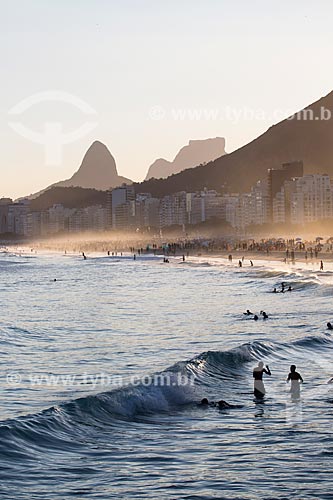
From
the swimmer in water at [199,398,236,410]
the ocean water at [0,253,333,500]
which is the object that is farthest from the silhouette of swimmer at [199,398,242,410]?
the ocean water at [0,253,333,500]

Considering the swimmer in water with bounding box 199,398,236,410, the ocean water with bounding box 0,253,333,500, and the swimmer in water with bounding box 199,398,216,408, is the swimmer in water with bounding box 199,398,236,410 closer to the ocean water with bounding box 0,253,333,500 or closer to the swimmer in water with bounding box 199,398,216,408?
the swimmer in water with bounding box 199,398,216,408

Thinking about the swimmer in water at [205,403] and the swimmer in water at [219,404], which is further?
the swimmer in water at [205,403]

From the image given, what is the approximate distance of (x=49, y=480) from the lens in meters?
12.6

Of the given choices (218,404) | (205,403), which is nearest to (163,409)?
(205,403)

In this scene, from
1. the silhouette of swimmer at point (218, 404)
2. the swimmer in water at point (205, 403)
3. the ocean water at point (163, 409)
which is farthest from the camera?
the swimmer in water at point (205, 403)

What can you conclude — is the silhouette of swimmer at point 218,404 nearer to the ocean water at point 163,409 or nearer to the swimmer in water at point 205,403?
the swimmer in water at point 205,403

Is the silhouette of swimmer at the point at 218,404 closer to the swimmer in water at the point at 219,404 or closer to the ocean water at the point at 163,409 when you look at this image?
the swimmer in water at the point at 219,404

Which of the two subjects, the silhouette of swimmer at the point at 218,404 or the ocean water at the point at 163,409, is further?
the silhouette of swimmer at the point at 218,404

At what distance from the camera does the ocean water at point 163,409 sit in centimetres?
1241

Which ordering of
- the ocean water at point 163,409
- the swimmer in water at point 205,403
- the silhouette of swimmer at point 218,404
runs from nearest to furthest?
the ocean water at point 163,409
the silhouette of swimmer at point 218,404
the swimmer in water at point 205,403

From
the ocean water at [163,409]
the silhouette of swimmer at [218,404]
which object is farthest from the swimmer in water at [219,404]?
the ocean water at [163,409]

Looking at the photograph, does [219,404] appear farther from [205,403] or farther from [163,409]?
[163,409]

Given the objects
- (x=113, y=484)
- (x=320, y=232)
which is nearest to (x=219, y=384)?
(x=113, y=484)

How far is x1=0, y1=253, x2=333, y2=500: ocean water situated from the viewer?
12.4m
